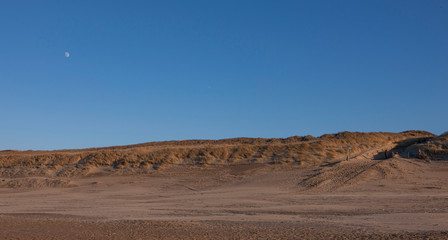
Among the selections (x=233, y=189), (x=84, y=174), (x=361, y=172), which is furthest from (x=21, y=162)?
(x=361, y=172)

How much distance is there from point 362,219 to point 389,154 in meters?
17.3

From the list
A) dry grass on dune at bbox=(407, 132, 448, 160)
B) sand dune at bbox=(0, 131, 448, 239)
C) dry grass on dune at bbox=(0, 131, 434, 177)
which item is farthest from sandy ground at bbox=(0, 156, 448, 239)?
dry grass on dune at bbox=(407, 132, 448, 160)

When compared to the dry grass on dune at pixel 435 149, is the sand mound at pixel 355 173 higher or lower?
lower

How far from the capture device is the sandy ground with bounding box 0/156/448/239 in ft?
32.9

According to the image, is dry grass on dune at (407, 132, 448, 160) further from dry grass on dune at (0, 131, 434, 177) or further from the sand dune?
dry grass on dune at (0, 131, 434, 177)

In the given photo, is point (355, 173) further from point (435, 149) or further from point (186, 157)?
point (186, 157)

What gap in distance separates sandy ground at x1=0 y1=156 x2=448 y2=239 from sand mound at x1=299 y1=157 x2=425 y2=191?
0.16ft

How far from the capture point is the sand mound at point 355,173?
61.6ft

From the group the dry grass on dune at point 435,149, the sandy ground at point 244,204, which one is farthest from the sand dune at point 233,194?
the dry grass on dune at point 435,149

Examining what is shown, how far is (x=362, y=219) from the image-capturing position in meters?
10.9

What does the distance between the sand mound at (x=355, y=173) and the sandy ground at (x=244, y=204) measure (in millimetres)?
49

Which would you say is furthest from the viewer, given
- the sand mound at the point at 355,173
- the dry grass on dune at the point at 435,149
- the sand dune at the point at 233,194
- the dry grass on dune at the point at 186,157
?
the dry grass on dune at the point at 186,157

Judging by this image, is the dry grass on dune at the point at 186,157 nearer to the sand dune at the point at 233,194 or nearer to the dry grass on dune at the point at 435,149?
the sand dune at the point at 233,194

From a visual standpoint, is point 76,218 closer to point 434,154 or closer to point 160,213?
point 160,213
